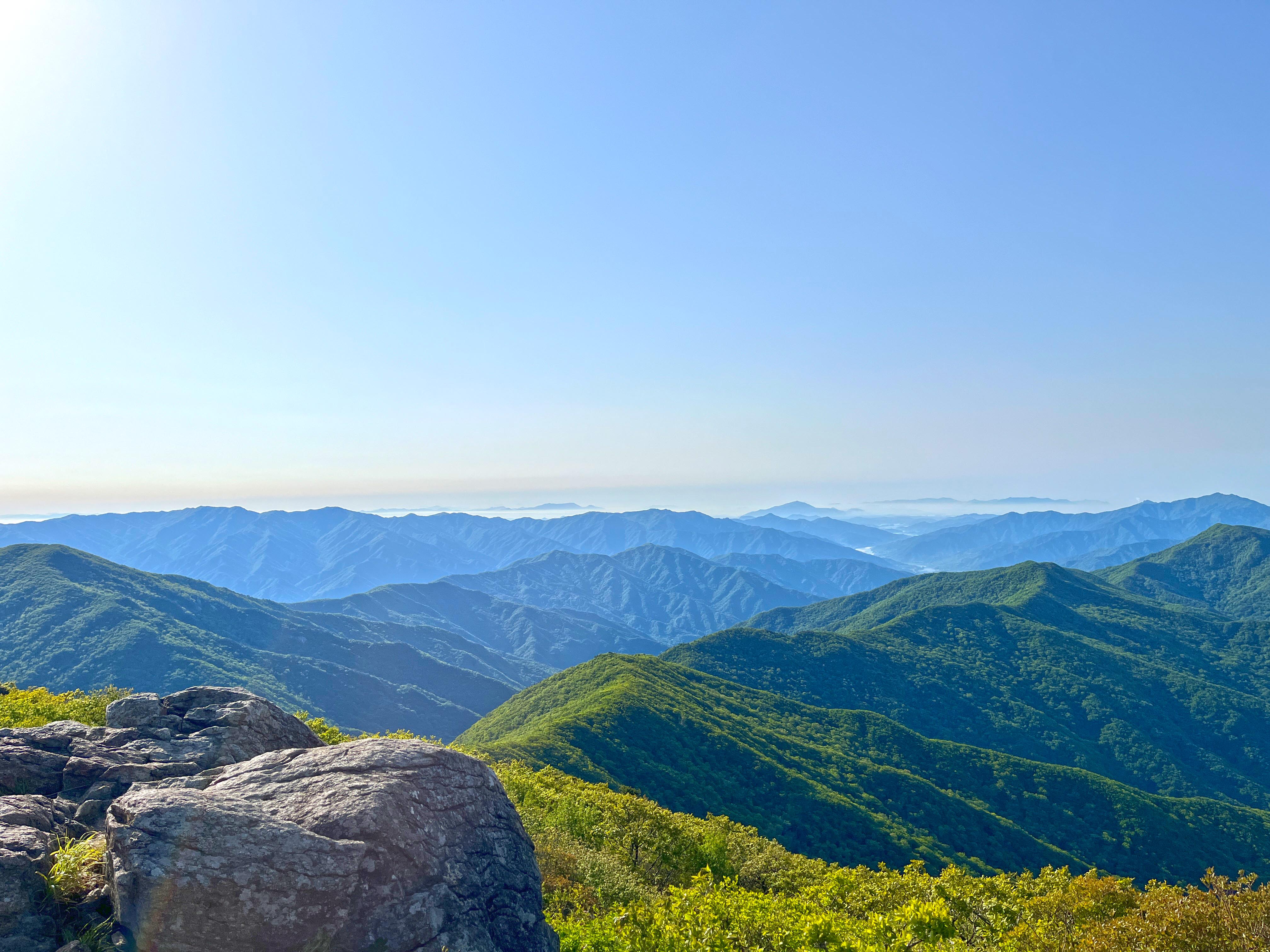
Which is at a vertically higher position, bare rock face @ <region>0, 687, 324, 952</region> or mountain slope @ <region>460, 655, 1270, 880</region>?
bare rock face @ <region>0, 687, 324, 952</region>

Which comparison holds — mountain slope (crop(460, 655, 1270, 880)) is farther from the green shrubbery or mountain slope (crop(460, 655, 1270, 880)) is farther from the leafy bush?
the leafy bush

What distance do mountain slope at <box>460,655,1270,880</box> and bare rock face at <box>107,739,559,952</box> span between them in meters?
105

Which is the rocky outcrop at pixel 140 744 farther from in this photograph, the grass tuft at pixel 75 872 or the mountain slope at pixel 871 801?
the mountain slope at pixel 871 801

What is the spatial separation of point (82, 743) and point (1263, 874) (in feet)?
897

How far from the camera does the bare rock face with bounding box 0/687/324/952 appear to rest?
56.8 feet

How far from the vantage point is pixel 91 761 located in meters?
25.7

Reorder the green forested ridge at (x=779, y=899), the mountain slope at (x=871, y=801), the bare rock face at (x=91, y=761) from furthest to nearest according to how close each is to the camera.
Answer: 1. the mountain slope at (x=871, y=801)
2. the green forested ridge at (x=779, y=899)
3. the bare rock face at (x=91, y=761)

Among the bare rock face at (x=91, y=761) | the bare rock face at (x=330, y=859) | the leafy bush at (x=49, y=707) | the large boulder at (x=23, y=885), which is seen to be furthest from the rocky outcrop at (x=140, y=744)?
the leafy bush at (x=49, y=707)

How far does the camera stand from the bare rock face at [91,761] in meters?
17.3

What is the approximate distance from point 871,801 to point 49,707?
181 metres

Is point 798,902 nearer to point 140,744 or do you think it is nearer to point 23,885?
point 23,885

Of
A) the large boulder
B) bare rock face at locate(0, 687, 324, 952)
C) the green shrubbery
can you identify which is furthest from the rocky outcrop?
the green shrubbery

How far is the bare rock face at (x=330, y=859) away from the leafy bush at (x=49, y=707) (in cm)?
2996

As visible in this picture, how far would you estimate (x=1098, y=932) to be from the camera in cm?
3111
